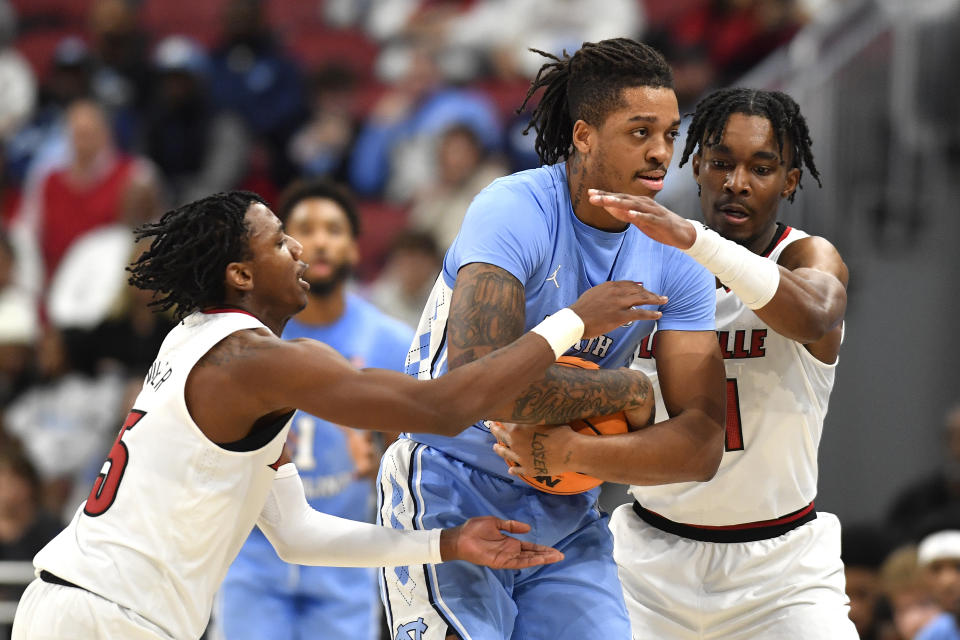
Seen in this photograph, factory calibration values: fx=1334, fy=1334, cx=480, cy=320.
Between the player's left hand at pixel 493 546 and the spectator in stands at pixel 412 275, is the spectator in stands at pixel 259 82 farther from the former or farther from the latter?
the player's left hand at pixel 493 546

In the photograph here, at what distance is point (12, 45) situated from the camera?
44.9 feet

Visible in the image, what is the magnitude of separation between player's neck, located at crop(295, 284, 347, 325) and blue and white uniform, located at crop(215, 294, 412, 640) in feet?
0.10

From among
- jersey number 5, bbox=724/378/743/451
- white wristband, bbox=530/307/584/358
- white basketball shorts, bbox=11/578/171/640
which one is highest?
white wristband, bbox=530/307/584/358

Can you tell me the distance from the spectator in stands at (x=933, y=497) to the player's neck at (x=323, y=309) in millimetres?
4290

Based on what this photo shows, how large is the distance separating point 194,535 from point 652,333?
71.2 inches

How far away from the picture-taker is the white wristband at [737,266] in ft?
13.4

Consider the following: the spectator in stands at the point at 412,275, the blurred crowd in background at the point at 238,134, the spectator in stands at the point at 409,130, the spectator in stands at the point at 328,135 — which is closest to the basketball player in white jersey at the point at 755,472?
the blurred crowd in background at the point at 238,134

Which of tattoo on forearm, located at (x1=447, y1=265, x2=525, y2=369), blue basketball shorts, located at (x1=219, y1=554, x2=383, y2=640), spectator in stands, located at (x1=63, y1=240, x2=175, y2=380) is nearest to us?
tattoo on forearm, located at (x1=447, y1=265, x2=525, y2=369)

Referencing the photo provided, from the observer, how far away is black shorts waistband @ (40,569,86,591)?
3.75 metres

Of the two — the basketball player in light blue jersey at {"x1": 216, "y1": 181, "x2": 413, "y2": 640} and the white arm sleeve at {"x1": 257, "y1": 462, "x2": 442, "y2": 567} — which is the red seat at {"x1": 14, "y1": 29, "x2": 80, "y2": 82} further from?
the white arm sleeve at {"x1": 257, "y1": 462, "x2": 442, "y2": 567}

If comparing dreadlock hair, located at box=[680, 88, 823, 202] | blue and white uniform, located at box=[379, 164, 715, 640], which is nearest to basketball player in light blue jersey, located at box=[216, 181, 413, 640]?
blue and white uniform, located at box=[379, 164, 715, 640]

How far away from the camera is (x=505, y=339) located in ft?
12.9

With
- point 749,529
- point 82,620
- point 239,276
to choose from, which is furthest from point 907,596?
point 82,620

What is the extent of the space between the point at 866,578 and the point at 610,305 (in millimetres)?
5016
